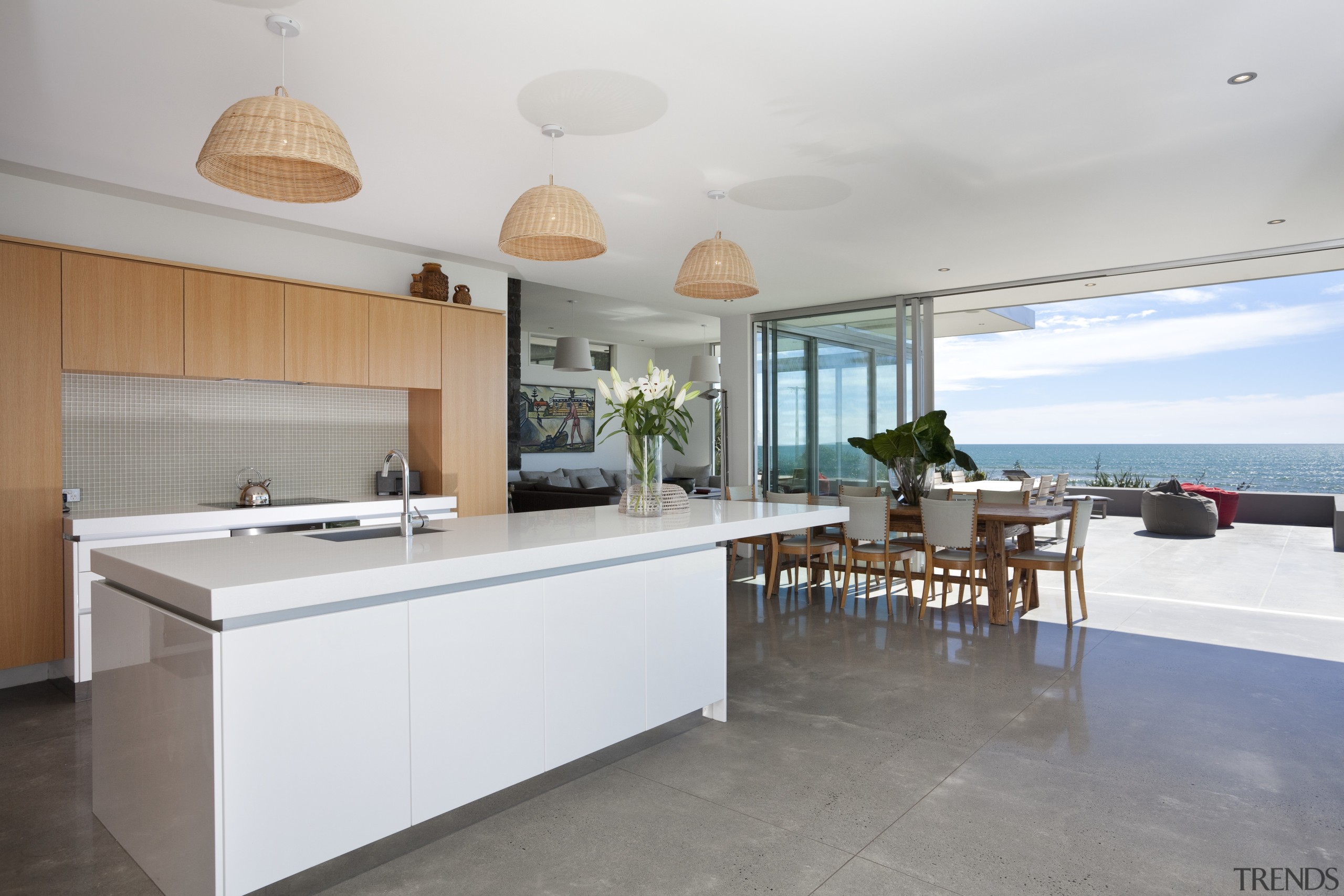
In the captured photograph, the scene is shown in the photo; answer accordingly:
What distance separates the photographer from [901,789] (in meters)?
2.61

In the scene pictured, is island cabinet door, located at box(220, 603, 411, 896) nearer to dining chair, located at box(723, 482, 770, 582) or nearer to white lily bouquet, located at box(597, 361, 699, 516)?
white lily bouquet, located at box(597, 361, 699, 516)

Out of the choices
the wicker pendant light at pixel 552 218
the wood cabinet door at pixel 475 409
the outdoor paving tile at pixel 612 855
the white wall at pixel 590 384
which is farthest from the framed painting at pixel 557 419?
the outdoor paving tile at pixel 612 855

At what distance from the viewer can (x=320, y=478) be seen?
5070mm

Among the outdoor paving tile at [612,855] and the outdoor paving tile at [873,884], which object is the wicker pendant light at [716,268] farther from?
the outdoor paving tile at [873,884]

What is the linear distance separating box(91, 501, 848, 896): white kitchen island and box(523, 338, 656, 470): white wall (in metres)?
7.22

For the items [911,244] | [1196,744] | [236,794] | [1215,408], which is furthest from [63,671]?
[1215,408]

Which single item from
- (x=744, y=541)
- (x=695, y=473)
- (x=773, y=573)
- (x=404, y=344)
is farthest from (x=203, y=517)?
(x=695, y=473)

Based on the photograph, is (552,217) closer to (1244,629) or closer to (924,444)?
(924,444)

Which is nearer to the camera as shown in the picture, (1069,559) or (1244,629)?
(1244,629)

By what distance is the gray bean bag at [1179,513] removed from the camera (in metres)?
9.34

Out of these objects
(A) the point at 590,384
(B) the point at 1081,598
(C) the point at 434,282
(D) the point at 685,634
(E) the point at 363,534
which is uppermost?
(C) the point at 434,282

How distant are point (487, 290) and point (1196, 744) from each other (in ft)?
17.2

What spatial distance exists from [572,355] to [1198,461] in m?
32.8

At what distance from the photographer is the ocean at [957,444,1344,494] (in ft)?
87.7
